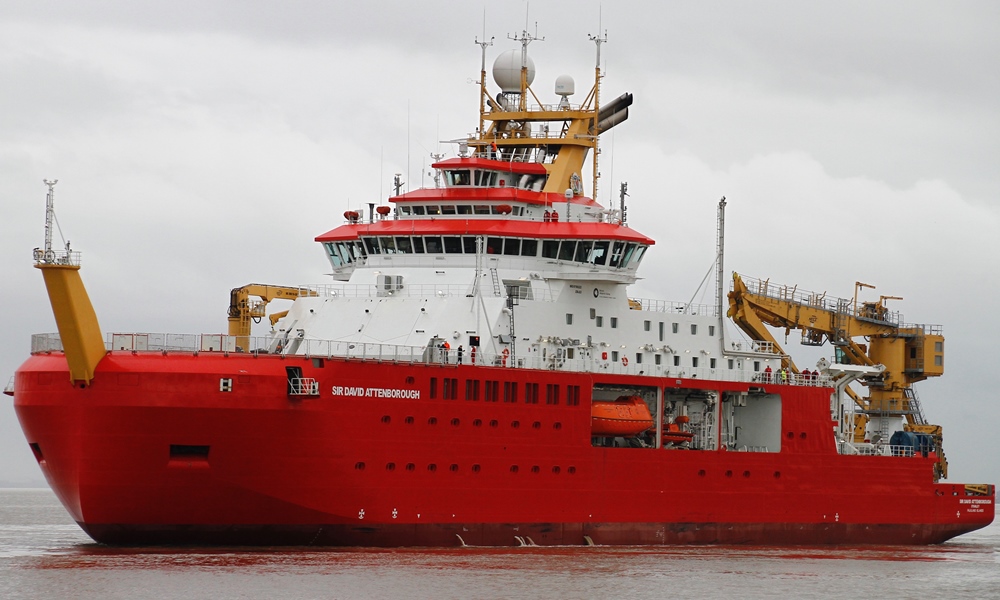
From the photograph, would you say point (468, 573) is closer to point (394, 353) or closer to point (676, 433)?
point (394, 353)

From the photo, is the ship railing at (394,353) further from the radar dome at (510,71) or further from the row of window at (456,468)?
the radar dome at (510,71)

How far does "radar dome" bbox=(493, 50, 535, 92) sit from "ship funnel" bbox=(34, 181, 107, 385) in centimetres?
1705

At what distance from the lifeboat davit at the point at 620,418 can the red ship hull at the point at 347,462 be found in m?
0.47

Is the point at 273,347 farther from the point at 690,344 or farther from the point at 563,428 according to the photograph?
the point at 690,344

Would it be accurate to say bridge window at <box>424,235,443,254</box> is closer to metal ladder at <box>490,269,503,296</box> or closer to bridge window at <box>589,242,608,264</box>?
metal ladder at <box>490,269,503,296</box>

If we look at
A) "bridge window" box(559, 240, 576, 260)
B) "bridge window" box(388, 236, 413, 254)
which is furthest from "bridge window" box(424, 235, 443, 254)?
"bridge window" box(559, 240, 576, 260)

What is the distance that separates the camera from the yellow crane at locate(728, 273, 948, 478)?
50719mm

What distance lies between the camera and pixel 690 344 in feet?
147

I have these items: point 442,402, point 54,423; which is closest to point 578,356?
point 442,402

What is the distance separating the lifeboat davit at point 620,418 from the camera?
4081cm

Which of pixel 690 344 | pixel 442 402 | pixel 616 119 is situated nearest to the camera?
pixel 442 402

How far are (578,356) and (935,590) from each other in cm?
1094

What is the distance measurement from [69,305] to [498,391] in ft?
34.7

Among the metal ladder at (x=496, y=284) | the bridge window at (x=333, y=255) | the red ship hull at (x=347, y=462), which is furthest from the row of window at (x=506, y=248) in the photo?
the red ship hull at (x=347, y=462)
